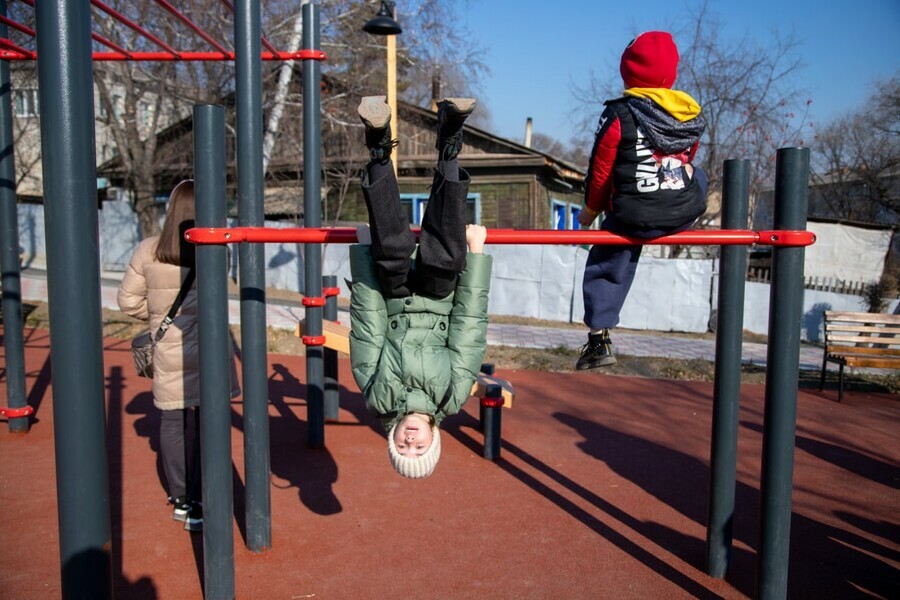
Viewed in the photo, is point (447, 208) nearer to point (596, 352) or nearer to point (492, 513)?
point (596, 352)

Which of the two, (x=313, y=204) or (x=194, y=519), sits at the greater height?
(x=313, y=204)

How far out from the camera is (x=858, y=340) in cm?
784

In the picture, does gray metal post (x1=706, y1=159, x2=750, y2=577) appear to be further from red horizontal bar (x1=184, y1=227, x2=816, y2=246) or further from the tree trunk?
the tree trunk

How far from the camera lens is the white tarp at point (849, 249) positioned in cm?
2097

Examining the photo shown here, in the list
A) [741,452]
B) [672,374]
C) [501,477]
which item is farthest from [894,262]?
[501,477]

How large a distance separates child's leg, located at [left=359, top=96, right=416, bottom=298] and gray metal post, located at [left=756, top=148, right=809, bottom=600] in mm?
1294

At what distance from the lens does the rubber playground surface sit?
3.42 m

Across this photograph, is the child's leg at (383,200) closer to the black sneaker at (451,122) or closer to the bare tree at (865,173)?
the black sneaker at (451,122)

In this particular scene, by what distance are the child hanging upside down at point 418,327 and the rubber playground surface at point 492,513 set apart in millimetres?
1030

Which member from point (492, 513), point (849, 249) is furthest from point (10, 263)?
point (849, 249)

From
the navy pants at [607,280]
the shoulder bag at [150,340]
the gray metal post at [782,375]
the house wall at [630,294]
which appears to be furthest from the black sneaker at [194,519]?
the house wall at [630,294]

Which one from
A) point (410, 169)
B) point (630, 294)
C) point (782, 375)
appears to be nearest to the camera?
point (782, 375)

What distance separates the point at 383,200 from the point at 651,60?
1.13 m

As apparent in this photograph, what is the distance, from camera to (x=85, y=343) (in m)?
1.92
